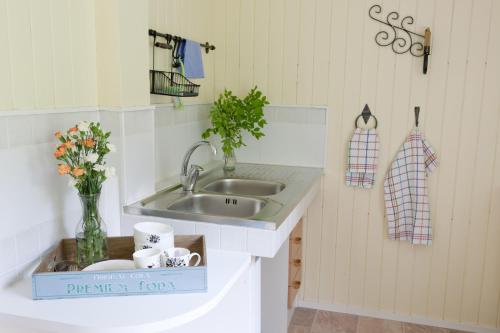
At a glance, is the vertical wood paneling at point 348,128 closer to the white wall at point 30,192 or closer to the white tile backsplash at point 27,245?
the white wall at point 30,192

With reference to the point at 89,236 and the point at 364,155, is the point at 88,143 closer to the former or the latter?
the point at 89,236

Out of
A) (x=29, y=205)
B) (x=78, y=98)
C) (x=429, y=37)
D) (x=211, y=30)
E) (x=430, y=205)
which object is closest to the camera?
(x=29, y=205)

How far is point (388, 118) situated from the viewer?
262cm

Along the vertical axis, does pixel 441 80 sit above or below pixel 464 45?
below

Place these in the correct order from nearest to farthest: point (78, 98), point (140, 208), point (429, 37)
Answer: point (78, 98), point (140, 208), point (429, 37)

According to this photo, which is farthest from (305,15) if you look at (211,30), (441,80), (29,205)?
(29,205)

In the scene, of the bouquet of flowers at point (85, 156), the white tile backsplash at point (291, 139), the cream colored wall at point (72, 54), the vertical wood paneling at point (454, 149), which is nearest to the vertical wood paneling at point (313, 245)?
the white tile backsplash at point (291, 139)

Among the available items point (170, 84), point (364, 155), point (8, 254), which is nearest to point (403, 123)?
point (364, 155)

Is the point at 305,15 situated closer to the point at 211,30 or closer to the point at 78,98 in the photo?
the point at 211,30

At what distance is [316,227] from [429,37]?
123 centimetres

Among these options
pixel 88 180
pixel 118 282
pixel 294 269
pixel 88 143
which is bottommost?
pixel 294 269

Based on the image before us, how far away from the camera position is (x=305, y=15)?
8.78 feet

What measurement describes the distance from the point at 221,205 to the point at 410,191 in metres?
1.10

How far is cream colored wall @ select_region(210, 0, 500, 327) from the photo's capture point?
8.11 feet
